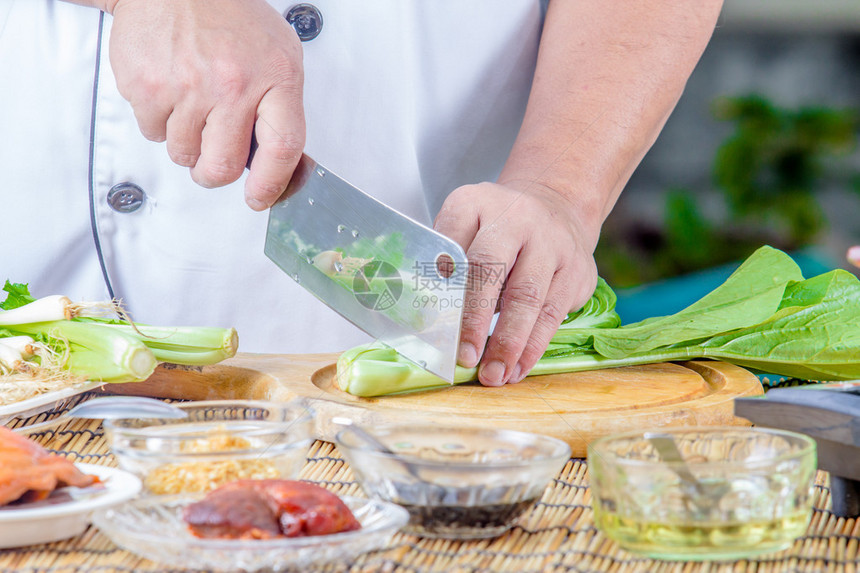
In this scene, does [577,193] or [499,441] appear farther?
[577,193]

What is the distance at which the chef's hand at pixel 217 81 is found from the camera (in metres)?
1.40

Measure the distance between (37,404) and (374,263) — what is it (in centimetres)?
60

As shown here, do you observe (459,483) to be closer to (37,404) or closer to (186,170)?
(37,404)

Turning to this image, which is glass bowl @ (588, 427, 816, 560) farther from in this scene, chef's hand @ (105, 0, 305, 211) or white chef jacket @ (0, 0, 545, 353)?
white chef jacket @ (0, 0, 545, 353)

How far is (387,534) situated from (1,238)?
1.56 meters

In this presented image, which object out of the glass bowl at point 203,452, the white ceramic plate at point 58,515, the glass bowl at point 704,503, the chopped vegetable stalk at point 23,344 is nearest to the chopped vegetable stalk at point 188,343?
the chopped vegetable stalk at point 23,344

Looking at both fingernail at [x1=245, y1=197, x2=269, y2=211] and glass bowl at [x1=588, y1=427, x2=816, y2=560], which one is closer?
glass bowl at [x1=588, y1=427, x2=816, y2=560]

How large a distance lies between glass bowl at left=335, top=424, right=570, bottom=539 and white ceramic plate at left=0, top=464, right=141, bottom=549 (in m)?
0.26

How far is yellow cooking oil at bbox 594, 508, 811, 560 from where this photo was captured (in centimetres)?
85

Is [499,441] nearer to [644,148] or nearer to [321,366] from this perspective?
[321,366]

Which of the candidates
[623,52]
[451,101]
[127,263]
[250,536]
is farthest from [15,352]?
[623,52]

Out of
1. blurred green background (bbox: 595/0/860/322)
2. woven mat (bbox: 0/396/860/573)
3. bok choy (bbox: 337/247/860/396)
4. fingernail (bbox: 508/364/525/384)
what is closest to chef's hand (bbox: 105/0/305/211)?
bok choy (bbox: 337/247/860/396)

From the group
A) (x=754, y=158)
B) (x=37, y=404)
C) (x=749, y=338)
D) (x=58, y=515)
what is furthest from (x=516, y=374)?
(x=754, y=158)

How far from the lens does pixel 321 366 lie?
1.79 metres
